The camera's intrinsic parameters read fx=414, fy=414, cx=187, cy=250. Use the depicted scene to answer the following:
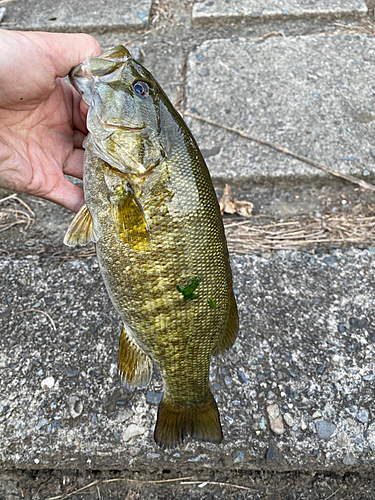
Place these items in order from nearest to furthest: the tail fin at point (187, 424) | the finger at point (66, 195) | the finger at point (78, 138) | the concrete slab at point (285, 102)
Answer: the tail fin at point (187, 424)
the finger at point (66, 195)
the finger at point (78, 138)
the concrete slab at point (285, 102)

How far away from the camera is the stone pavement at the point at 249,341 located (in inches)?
73.8

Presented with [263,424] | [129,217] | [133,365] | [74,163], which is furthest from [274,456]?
[74,163]

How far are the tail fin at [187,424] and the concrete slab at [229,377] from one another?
165mm

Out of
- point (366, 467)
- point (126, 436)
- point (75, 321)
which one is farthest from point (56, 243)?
point (366, 467)

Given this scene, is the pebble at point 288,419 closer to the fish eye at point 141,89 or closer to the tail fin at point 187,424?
the tail fin at point 187,424

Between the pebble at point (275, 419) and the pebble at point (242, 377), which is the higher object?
the pebble at point (242, 377)

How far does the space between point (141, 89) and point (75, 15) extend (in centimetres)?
304

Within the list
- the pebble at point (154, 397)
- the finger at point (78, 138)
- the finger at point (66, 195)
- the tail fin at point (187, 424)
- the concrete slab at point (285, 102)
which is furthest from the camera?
the concrete slab at point (285, 102)

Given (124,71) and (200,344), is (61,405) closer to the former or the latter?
(200,344)

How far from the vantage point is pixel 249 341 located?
2.18 metres

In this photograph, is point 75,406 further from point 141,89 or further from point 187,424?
point 141,89

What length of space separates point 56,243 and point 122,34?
2.52m

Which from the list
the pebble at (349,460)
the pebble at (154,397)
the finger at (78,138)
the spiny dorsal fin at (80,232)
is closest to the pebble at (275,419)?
the pebble at (349,460)

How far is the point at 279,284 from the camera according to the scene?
7.95 feet
